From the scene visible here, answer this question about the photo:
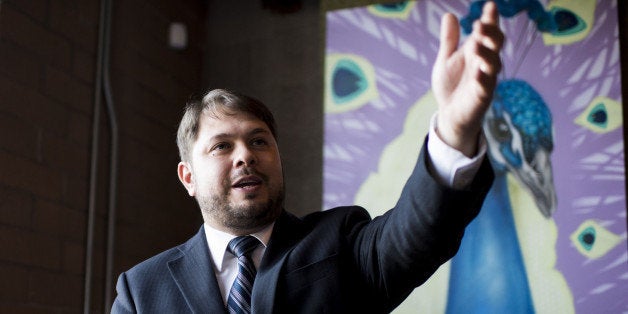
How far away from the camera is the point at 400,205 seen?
3.86 ft

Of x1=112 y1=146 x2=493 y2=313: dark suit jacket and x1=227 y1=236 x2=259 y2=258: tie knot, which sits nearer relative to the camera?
x1=112 y1=146 x2=493 y2=313: dark suit jacket

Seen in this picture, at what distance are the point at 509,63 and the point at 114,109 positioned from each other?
4.39 feet

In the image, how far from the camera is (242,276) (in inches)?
54.9

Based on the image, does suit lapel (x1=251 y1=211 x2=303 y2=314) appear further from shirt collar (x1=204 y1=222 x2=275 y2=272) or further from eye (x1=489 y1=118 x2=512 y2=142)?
eye (x1=489 y1=118 x2=512 y2=142)

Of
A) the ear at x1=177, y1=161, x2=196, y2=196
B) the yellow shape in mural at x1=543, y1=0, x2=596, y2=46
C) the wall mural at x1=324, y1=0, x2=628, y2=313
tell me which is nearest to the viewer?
the ear at x1=177, y1=161, x2=196, y2=196

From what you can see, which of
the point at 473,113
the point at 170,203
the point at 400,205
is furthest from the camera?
the point at 170,203

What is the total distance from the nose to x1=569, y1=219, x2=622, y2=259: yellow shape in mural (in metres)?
1.53

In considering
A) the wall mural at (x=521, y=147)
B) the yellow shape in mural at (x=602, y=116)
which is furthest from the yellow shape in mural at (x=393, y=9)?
the yellow shape in mural at (x=602, y=116)

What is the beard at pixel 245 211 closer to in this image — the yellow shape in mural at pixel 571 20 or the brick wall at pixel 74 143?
the brick wall at pixel 74 143

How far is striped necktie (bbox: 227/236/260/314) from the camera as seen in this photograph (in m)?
1.36

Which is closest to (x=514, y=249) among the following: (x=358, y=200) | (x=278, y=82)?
(x=358, y=200)

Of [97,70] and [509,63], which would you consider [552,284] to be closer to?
[509,63]

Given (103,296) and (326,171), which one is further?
(326,171)

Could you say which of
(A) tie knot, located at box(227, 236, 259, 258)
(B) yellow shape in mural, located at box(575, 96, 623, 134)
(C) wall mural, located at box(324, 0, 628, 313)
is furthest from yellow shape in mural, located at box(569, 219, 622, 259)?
(A) tie knot, located at box(227, 236, 259, 258)
